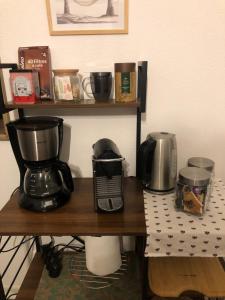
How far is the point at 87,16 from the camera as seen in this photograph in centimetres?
114

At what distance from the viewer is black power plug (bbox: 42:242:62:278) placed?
1352 mm

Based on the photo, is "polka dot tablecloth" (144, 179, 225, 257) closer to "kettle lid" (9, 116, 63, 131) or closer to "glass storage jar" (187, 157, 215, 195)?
"glass storage jar" (187, 157, 215, 195)

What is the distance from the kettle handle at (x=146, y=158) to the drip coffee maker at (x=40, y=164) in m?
0.33

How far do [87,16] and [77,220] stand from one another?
2.93ft

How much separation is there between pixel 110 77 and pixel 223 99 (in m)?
0.58

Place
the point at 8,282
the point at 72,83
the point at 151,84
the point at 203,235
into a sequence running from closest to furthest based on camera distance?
the point at 203,235, the point at 72,83, the point at 151,84, the point at 8,282

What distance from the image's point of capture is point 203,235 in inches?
Result: 35.9

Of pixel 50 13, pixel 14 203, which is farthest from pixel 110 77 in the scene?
pixel 14 203

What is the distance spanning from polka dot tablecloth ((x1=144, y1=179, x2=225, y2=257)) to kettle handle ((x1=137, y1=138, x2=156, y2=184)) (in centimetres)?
19

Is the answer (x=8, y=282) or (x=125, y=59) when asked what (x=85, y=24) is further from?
(x=8, y=282)

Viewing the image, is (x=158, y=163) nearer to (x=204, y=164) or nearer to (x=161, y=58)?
(x=204, y=164)

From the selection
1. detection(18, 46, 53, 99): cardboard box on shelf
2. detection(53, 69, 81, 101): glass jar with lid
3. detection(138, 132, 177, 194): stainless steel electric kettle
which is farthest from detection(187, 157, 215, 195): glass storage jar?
detection(18, 46, 53, 99): cardboard box on shelf

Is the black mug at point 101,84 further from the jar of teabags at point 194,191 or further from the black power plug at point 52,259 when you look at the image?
the black power plug at point 52,259

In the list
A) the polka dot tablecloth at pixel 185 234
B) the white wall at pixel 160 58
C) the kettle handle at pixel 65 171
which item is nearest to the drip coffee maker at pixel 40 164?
the kettle handle at pixel 65 171
